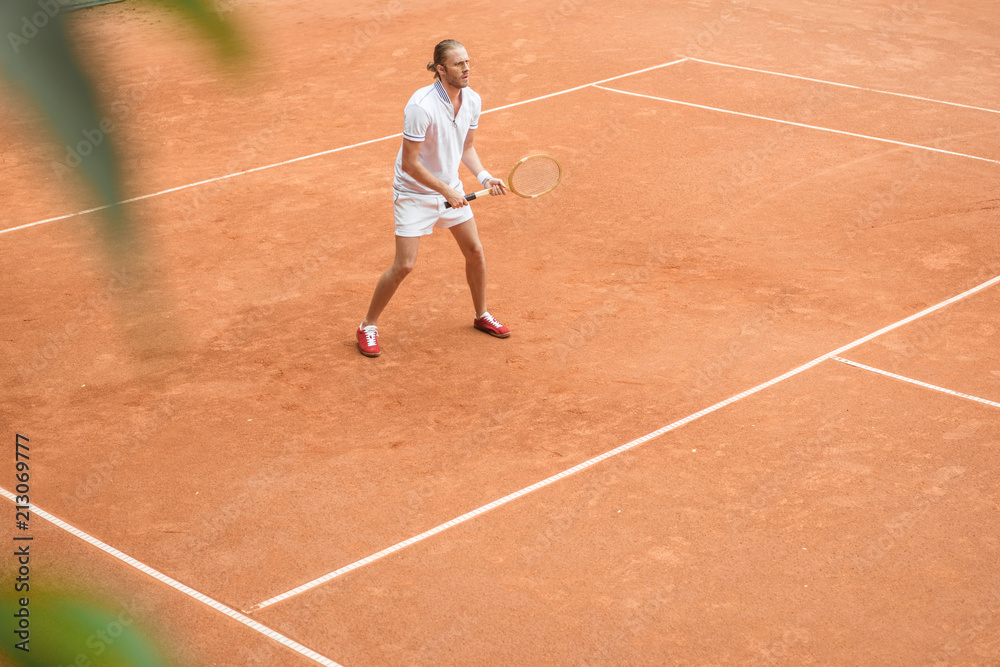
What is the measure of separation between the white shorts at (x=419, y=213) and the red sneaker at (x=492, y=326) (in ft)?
2.50

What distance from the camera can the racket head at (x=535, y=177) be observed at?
22.3ft

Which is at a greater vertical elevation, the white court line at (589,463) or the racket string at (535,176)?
the racket string at (535,176)

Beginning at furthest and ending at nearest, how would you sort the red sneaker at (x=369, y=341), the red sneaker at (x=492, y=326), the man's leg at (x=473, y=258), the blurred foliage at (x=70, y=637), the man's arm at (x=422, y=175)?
the red sneaker at (x=492, y=326), the red sneaker at (x=369, y=341), the man's leg at (x=473, y=258), the man's arm at (x=422, y=175), the blurred foliage at (x=70, y=637)

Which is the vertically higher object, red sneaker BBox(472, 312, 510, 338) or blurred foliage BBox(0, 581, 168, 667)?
blurred foliage BBox(0, 581, 168, 667)

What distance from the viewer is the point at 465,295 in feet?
25.3

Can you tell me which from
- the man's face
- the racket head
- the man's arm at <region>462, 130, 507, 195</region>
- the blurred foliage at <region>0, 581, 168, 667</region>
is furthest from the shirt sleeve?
the blurred foliage at <region>0, 581, 168, 667</region>

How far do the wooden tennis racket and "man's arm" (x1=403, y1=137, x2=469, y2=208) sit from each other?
0.52m

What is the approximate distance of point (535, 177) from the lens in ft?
23.0

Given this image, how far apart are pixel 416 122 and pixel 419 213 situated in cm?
57

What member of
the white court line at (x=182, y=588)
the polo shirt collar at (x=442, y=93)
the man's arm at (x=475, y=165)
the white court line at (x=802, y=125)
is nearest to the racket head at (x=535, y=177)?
the man's arm at (x=475, y=165)

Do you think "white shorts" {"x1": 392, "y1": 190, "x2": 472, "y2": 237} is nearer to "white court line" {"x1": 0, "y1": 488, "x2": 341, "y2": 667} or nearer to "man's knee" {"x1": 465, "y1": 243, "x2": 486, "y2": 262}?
"man's knee" {"x1": 465, "y1": 243, "x2": 486, "y2": 262}

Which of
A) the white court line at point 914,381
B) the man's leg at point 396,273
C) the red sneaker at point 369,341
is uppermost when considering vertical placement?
the man's leg at point 396,273

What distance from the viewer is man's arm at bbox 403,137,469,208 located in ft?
20.4

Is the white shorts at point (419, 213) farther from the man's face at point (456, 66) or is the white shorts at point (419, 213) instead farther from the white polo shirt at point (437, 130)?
the man's face at point (456, 66)
